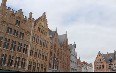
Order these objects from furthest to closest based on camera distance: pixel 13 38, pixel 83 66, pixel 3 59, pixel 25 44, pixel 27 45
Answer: pixel 83 66, pixel 27 45, pixel 25 44, pixel 13 38, pixel 3 59

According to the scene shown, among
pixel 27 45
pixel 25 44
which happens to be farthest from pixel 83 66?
pixel 25 44

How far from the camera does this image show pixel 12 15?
38.7 m

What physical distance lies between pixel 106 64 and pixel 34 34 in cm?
3520

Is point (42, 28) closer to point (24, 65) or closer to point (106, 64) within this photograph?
point (24, 65)

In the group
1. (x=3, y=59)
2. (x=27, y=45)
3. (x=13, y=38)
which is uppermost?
(x=13, y=38)

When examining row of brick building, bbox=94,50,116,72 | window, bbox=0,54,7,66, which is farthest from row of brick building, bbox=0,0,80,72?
row of brick building, bbox=94,50,116,72

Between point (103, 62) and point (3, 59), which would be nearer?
point (3, 59)

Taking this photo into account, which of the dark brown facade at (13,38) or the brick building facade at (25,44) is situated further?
the brick building facade at (25,44)

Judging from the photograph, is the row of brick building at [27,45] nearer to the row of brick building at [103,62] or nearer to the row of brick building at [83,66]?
the row of brick building at [83,66]

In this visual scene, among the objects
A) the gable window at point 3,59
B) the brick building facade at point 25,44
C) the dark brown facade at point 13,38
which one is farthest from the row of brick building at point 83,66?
the gable window at point 3,59

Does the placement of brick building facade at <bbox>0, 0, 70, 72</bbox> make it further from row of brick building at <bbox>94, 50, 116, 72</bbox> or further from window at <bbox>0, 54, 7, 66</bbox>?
row of brick building at <bbox>94, 50, 116, 72</bbox>

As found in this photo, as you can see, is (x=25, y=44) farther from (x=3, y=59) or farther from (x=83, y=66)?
(x=83, y=66)

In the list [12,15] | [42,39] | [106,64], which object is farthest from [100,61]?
[12,15]

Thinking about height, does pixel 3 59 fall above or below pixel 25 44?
below
